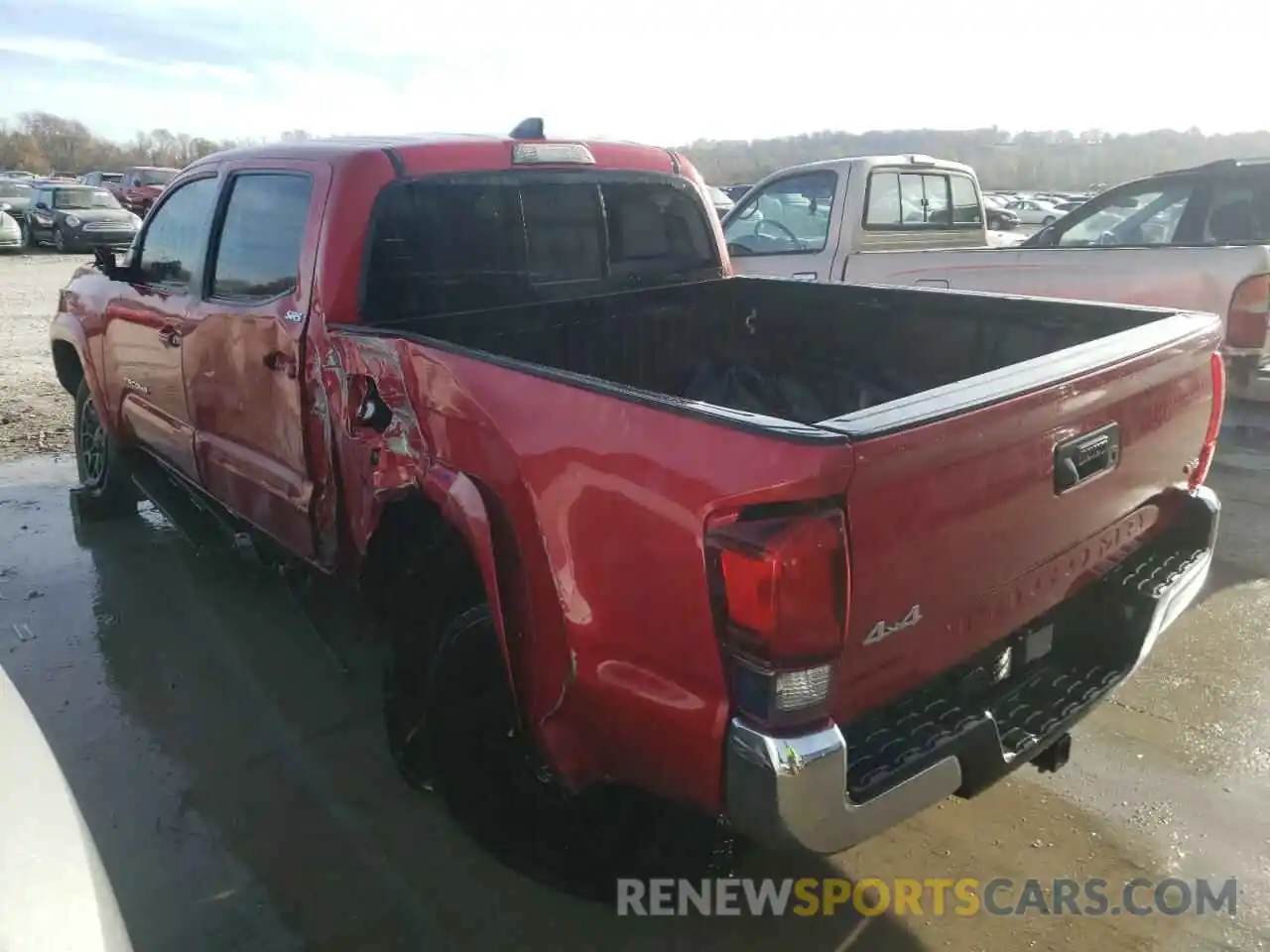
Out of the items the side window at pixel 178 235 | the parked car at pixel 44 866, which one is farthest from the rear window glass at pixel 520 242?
the parked car at pixel 44 866

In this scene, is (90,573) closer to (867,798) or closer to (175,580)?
(175,580)

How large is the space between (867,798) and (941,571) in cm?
49

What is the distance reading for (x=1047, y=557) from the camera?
7.91 feet

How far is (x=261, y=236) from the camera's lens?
369cm

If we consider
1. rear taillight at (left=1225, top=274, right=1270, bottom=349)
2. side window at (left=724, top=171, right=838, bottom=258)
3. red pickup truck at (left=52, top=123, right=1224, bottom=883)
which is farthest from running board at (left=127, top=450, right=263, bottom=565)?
rear taillight at (left=1225, top=274, right=1270, bottom=349)

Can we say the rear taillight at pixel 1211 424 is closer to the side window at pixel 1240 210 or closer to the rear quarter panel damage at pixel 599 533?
the rear quarter panel damage at pixel 599 533

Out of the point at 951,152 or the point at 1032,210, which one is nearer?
the point at 1032,210

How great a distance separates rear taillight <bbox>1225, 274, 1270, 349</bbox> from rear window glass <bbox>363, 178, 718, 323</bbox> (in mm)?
3290

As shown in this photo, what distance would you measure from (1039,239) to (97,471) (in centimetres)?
683

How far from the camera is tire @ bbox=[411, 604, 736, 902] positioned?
8.40 feet

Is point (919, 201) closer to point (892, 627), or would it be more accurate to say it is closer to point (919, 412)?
point (919, 412)

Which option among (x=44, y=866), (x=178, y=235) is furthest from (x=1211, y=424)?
(x=178, y=235)

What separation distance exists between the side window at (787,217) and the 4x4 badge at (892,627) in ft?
18.2

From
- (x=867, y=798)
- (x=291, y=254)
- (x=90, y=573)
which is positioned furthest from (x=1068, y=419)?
(x=90, y=573)
